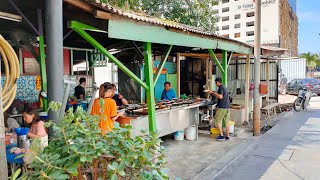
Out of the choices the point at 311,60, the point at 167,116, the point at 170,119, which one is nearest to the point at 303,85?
the point at 170,119

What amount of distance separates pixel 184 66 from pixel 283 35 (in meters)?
43.1

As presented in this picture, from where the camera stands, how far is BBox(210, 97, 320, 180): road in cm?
541

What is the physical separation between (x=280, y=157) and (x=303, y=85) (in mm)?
16660

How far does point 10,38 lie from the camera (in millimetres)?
6203

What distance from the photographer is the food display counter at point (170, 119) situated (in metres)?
6.05

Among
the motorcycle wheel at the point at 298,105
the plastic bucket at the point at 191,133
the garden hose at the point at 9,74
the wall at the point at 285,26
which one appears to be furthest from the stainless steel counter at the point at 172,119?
the wall at the point at 285,26

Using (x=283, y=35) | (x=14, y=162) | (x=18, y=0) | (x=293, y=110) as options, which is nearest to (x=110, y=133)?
(x=14, y=162)

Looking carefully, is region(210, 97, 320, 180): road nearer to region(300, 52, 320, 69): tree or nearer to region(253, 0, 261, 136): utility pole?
Answer: region(253, 0, 261, 136): utility pole

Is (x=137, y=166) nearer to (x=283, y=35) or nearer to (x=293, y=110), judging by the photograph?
(x=293, y=110)

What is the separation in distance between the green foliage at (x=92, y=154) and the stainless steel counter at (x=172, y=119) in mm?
3601

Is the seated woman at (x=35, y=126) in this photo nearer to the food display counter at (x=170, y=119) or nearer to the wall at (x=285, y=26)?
the food display counter at (x=170, y=119)

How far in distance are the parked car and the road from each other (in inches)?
494

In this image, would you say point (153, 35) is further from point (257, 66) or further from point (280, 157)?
point (257, 66)

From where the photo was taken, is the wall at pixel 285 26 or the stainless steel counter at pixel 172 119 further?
the wall at pixel 285 26
